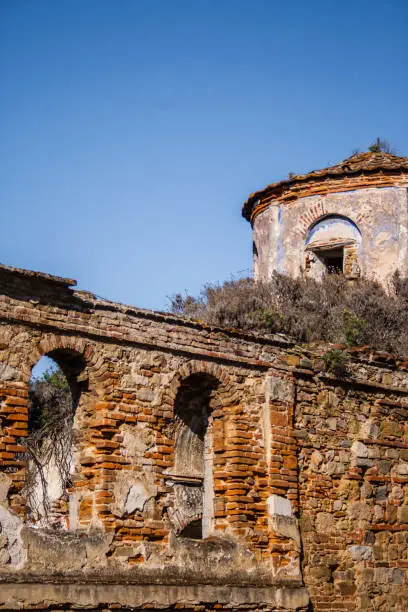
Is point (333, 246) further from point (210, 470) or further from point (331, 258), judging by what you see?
point (210, 470)

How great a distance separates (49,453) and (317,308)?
4.84 metres

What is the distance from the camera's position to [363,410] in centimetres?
1360

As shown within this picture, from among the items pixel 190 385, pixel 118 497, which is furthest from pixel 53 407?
pixel 118 497

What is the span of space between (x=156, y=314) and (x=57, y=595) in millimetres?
3319

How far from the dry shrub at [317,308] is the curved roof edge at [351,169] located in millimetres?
1770

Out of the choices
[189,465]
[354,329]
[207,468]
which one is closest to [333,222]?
[354,329]

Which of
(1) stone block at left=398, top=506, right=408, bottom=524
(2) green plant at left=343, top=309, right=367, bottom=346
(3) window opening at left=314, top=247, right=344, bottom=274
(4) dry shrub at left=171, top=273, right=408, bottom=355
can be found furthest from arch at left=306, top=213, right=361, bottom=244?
(1) stone block at left=398, top=506, right=408, bottom=524

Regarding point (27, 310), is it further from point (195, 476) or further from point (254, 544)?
point (195, 476)

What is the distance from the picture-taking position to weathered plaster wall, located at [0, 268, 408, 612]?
10469 mm

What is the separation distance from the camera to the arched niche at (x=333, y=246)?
60.8 feet

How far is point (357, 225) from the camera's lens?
1855cm

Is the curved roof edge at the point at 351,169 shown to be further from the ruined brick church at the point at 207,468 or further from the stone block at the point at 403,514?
the stone block at the point at 403,514

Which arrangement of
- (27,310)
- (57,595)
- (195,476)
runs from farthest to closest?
(195,476)
(27,310)
(57,595)

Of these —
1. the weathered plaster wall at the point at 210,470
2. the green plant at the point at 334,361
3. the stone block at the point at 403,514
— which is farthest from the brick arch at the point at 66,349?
the stone block at the point at 403,514
